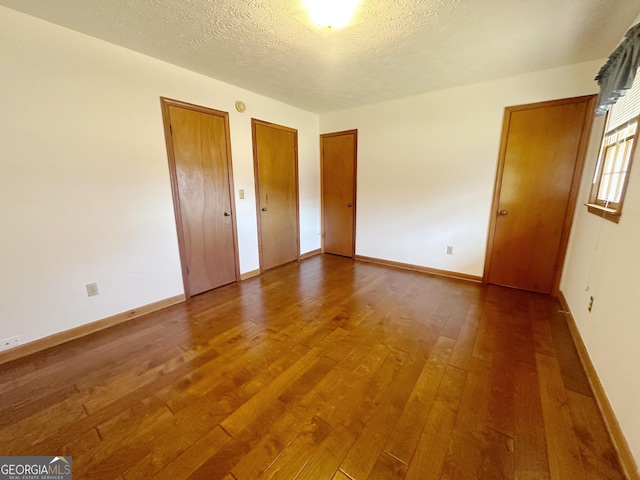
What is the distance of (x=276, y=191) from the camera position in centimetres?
380

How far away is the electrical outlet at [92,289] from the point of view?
2195mm

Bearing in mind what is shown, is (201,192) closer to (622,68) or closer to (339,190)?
(339,190)

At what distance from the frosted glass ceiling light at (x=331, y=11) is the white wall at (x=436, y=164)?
202 centimetres

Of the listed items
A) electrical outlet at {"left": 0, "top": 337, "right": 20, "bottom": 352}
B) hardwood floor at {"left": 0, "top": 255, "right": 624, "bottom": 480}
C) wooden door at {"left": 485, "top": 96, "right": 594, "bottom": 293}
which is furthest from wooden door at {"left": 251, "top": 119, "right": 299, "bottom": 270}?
wooden door at {"left": 485, "top": 96, "right": 594, "bottom": 293}

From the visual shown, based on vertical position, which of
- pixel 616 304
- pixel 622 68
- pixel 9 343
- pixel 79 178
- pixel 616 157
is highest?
pixel 622 68

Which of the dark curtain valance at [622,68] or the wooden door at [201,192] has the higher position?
the dark curtain valance at [622,68]

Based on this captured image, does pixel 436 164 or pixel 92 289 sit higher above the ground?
pixel 436 164

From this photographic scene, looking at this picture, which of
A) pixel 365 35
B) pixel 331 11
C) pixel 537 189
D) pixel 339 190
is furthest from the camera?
pixel 339 190

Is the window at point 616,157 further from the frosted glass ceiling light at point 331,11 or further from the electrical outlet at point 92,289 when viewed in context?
the electrical outlet at point 92,289

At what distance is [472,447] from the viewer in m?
1.21

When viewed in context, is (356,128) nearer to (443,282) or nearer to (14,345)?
(443,282)

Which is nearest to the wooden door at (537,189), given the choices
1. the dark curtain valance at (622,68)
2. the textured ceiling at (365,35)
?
the textured ceiling at (365,35)

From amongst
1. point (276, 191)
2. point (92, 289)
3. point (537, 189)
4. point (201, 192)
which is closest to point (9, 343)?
point (92, 289)

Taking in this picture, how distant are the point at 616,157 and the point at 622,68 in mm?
628
